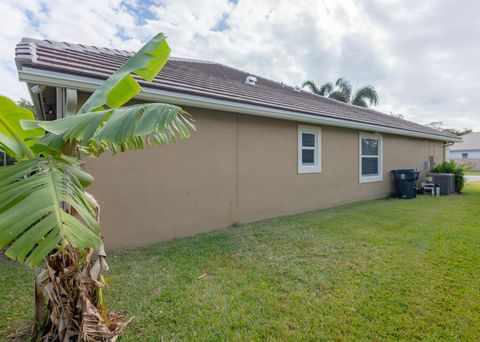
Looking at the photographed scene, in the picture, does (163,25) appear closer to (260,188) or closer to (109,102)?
(260,188)

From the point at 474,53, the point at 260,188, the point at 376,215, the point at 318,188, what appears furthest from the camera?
the point at 474,53

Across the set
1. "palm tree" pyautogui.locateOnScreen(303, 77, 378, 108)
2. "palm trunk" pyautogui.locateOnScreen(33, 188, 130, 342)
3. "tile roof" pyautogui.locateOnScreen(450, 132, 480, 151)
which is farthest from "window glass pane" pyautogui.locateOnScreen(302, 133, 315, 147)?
"tile roof" pyautogui.locateOnScreen(450, 132, 480, 151)

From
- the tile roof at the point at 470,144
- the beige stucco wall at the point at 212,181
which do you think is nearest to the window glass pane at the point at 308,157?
the beige stucco wall at the point at 212,181

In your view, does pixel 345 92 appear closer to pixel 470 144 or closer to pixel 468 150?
pixel 468 150

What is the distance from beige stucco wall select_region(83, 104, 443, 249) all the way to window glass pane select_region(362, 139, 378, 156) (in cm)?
172

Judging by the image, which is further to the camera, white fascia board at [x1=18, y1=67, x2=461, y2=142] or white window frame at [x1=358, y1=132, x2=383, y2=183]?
white window frame at [x1=358, y1=132, x2=383, y2=183]

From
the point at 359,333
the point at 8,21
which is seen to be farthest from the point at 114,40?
the point at 359,333

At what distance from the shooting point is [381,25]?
998 centimetres

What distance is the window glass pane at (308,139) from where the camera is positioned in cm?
807

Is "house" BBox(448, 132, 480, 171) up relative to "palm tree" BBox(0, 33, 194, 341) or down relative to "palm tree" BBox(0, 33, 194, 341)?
up

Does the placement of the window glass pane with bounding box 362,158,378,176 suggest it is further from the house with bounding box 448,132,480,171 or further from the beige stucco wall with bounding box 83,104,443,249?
the house with bounding box 448,132,480,171

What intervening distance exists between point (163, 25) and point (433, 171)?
562 inches

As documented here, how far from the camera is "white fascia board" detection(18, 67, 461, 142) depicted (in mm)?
3824

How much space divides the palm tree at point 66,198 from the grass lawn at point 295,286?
70cm
